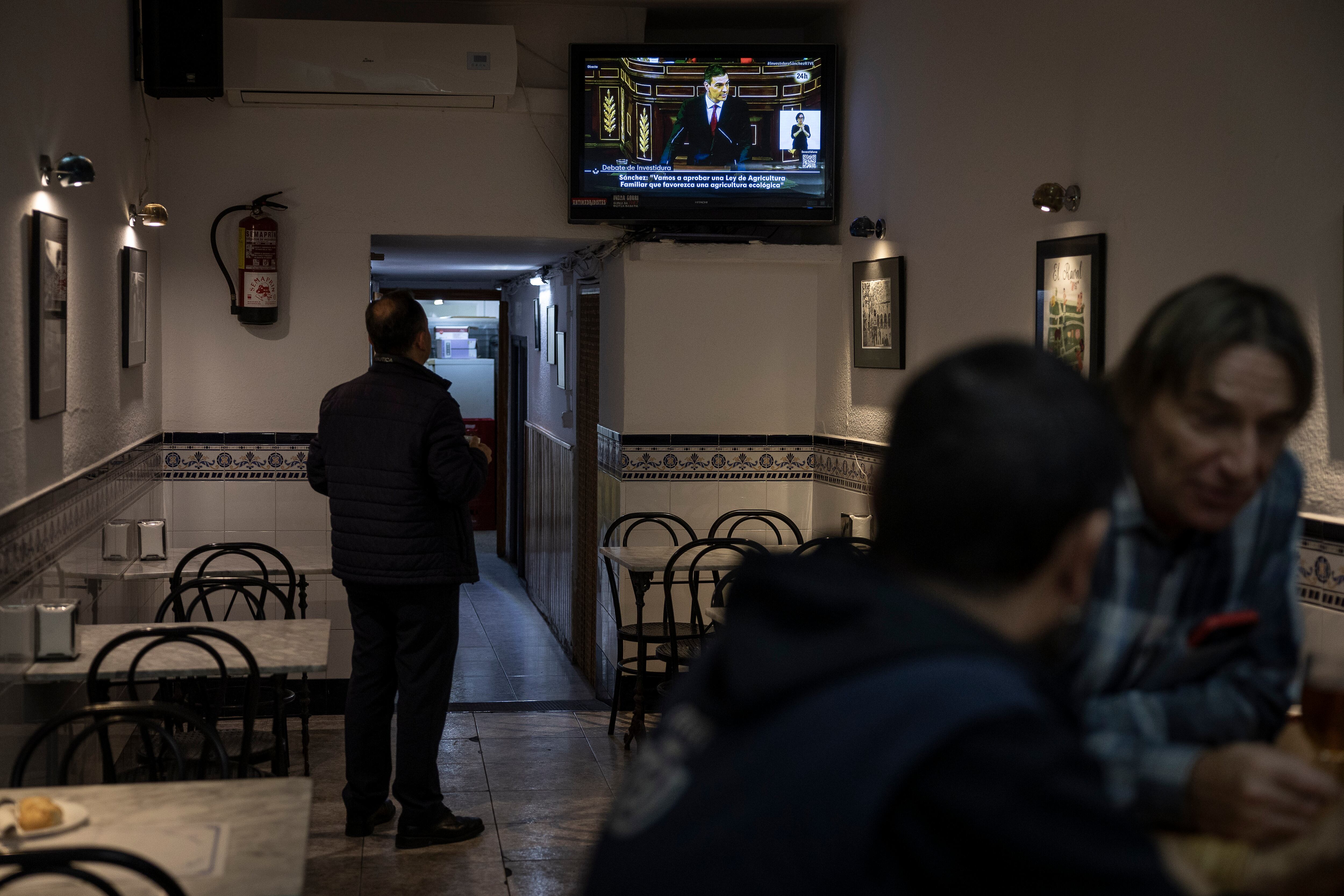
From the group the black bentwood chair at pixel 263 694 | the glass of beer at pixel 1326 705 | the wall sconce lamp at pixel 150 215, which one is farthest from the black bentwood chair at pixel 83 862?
the wall sconce lamp at pixel 150 215

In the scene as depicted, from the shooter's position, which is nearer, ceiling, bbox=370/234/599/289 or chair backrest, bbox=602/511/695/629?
chair backrest, bbox=602/511/695/629

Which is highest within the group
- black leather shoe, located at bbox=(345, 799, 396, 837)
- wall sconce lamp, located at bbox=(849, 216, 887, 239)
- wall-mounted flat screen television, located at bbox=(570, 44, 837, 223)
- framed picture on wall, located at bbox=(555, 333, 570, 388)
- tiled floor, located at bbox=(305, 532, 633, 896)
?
wall-mounted flat screen television, located at bbox=(570, 44, 837, 223)

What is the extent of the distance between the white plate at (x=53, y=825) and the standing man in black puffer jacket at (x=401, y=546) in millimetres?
1610

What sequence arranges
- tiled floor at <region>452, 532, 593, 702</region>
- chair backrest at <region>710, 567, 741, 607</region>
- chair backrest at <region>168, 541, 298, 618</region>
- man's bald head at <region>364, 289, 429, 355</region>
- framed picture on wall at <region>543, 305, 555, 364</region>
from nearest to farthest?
man's bald head at <region>364, 289, 429, 355</region>
chair backrest at <region>168, 541, 298, 618</region>
chair backrest at <region>710, 567, 741, 607</region>
tiled floor at <region>452, 532, 593, 702</region>
framed picture on wall at <region>543, 305, 555, 364</region>

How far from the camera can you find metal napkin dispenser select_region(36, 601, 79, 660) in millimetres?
3160

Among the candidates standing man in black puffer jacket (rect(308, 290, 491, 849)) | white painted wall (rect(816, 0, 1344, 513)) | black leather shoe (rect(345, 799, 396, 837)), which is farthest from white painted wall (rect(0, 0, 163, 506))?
white painted wall (rect(816, 0, 1344, 513))

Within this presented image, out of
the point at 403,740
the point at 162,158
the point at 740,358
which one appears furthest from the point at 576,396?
→ the point at 403,740

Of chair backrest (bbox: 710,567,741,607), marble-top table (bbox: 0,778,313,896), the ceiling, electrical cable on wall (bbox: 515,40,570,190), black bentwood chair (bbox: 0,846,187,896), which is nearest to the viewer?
black bentwood chair (bbox: 0,846,187,896)

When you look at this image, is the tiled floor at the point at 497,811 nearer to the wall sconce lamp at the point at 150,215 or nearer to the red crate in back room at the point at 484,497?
the wall sconce lamp at the point at 150,215

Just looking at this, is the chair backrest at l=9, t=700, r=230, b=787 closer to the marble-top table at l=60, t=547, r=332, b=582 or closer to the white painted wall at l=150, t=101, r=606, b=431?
the marble-top table at l=60, t=547, r=332, b=582

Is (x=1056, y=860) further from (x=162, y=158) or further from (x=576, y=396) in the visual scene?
(x=576, y=396)

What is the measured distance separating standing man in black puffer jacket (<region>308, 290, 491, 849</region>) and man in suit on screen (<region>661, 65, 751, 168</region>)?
1899mm

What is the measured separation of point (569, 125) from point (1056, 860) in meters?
4.97

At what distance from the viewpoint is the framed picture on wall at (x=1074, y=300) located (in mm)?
3508
